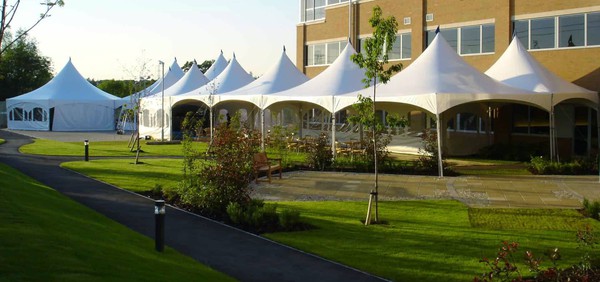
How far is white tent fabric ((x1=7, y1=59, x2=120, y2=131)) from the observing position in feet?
168

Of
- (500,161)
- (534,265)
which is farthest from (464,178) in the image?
(534,265)

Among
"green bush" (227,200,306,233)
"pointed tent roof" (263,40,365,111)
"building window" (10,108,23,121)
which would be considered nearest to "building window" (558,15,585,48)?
"pointed tent roof" (263,40,365,111)

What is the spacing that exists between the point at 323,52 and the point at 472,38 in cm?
1184

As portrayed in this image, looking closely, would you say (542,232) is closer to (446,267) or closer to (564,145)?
(446,267)

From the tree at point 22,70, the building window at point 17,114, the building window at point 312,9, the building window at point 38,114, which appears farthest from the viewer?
the tree at point 22,70

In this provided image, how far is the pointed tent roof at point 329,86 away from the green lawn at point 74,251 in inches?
587

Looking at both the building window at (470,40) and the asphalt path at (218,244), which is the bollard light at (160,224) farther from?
the building window at (470,40)

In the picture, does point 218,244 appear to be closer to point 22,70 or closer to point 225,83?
point 225,83

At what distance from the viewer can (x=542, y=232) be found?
35.6ft

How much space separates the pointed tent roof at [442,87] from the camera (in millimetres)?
19344

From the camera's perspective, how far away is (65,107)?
2030 inches

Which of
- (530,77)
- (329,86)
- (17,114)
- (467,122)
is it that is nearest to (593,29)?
(530,77)

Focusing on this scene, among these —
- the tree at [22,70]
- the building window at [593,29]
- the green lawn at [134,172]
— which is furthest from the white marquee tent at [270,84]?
the tree at [22,70]

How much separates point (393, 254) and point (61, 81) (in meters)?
49.8
